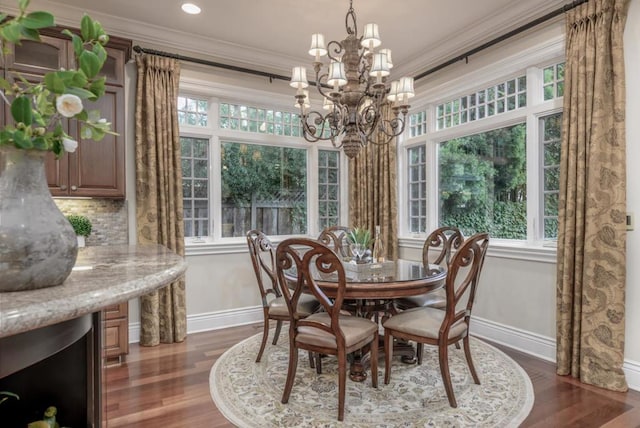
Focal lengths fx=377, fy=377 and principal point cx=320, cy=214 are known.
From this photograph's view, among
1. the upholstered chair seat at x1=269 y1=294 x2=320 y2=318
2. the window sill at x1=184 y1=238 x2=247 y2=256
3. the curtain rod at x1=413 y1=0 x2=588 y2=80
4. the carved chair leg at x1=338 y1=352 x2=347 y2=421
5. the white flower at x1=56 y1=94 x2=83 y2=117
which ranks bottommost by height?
the carved chair leg at x1=338 y1=352 x2=347 y2=421

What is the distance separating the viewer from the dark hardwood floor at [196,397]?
A: 219 centimetres

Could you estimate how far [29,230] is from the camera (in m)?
0.77

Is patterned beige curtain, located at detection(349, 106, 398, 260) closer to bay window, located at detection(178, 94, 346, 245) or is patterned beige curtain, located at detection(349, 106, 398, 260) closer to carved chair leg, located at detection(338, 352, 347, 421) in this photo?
bay window, located at detection(178, 94, 346, 245)

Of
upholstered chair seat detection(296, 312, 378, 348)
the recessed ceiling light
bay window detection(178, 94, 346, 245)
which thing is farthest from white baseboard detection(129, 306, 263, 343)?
the recessed ceiling light

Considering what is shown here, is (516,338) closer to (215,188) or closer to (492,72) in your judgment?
(492,72)

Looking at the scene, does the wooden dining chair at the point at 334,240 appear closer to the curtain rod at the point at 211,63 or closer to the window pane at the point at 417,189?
the window pane at the point at 417,189

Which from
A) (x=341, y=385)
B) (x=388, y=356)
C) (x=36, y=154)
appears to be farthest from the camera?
(x=388, y=356)

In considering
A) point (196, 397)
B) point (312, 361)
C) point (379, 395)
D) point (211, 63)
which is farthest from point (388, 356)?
point (211, 63)

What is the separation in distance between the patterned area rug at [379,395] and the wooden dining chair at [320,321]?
15cm

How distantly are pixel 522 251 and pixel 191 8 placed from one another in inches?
141

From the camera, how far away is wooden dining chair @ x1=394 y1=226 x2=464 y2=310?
3033mm

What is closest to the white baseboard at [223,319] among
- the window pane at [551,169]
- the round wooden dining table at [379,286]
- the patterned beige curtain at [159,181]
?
the patterned beige curtain at [159,181]

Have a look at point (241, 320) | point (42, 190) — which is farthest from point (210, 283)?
point (42, 190)

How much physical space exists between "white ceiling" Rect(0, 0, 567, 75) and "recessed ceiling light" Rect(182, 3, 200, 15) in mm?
51
